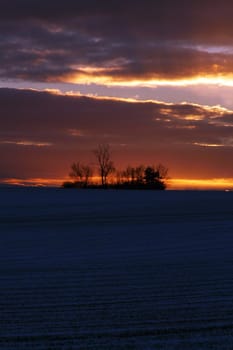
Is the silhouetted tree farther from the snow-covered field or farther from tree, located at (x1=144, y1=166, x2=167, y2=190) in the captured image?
the snow-covered field

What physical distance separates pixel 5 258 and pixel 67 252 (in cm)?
149

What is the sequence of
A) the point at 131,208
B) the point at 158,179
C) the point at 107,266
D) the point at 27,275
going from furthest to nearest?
the point at 158,179 < the point at 131,208 < the point at 107,266 < the point at 27,275

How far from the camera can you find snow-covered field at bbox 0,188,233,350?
6.25 metres

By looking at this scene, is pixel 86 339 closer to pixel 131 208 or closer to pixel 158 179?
pixel 131 208

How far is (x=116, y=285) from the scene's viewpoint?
9203 mm

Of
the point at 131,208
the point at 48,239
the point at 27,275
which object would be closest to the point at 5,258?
the point at 27,275

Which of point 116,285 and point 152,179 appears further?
point 152,179

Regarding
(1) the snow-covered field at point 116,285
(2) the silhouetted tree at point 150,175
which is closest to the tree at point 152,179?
(2) the silhouetted tree at point 150,175

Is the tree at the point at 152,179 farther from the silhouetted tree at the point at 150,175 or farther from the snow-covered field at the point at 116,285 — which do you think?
the snow-covered field at the point at 116,285

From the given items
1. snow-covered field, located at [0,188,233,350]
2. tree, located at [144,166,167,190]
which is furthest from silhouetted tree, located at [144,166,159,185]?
snow-covered field, located at [0,188,233,350]

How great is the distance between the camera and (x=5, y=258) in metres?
12.6

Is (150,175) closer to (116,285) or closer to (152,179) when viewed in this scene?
(152,179)

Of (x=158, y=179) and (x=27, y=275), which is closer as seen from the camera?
(x=27, y=275)

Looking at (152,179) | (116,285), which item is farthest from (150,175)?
(116,285)
